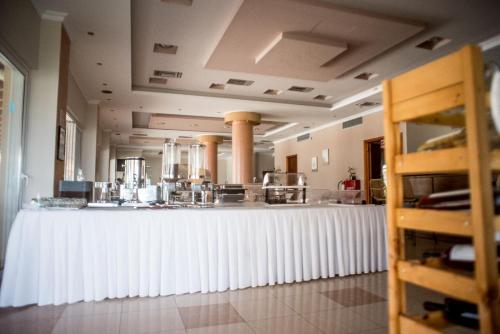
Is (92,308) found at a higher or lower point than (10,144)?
lower

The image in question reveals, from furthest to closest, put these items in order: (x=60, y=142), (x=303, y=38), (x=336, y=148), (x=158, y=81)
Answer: (x=336, y=148)
(x=158, y=81)
(x=303, y=38)
(x=60, y=142)

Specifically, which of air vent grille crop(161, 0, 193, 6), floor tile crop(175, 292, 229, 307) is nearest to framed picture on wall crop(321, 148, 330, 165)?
air vent grille crop(161, 0, 193, 6)

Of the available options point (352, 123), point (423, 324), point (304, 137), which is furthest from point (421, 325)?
point (304, 137)

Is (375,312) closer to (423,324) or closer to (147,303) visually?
(423,324)

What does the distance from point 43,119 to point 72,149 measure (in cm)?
368

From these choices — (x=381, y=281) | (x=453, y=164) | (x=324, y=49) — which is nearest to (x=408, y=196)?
(x=324, y=49)

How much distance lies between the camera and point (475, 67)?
3.07 ft

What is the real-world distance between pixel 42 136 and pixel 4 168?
22.9 inches

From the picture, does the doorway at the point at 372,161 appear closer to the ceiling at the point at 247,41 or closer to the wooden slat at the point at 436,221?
the ceiling at the point at 247,41

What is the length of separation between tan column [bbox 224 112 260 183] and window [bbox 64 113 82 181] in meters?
4.30

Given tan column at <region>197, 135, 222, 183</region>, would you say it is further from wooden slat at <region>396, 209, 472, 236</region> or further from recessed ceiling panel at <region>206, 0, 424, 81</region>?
wooden slat at <region>396, 209, 472, 236</region>

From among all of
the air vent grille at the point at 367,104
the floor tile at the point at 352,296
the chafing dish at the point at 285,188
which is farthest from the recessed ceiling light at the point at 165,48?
the air vent grille at the point at 367,104

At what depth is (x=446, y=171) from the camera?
1.03 m

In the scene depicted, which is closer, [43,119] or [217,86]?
[43,119]
